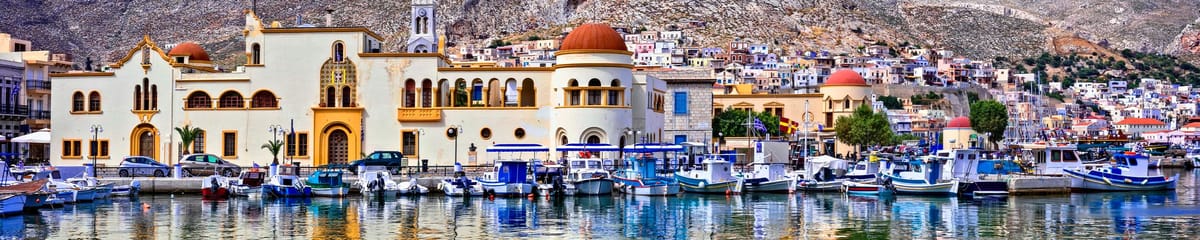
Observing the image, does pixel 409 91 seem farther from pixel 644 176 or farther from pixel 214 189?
pixel 214 189

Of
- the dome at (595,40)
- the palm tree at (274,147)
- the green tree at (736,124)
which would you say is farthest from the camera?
the green tree at (736,124)

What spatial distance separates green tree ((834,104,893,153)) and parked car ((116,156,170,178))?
50823mm

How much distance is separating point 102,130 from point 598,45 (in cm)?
2307

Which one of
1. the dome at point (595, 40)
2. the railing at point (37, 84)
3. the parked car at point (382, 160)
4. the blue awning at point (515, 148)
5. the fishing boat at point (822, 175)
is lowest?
the fishing boat at point (822, 175)

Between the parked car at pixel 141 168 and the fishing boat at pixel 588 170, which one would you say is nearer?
the fishing boat at pixel 588 170

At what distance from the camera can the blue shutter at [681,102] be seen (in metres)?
86.9

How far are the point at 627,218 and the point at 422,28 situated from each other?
111 feet

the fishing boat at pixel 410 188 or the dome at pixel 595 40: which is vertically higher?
the dome at pixel 595 40

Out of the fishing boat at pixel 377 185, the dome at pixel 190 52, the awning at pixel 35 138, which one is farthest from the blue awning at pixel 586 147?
the awning at pixel 35 138

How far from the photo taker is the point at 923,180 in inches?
2445

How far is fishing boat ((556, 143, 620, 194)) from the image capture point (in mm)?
60688

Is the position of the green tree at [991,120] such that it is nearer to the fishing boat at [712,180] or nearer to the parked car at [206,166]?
the fishing boat at [712,180]

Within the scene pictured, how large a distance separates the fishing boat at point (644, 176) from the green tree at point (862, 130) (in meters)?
38.2

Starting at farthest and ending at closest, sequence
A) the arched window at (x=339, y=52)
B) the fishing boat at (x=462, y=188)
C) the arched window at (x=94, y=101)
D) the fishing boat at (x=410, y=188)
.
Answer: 1. the arched window at (x=94, y=101)
2. the arched window at (x=339, y=52)
3. the fishing boat at (x=410, y=188)
4. the fishing boat at (x=462, y=188)
